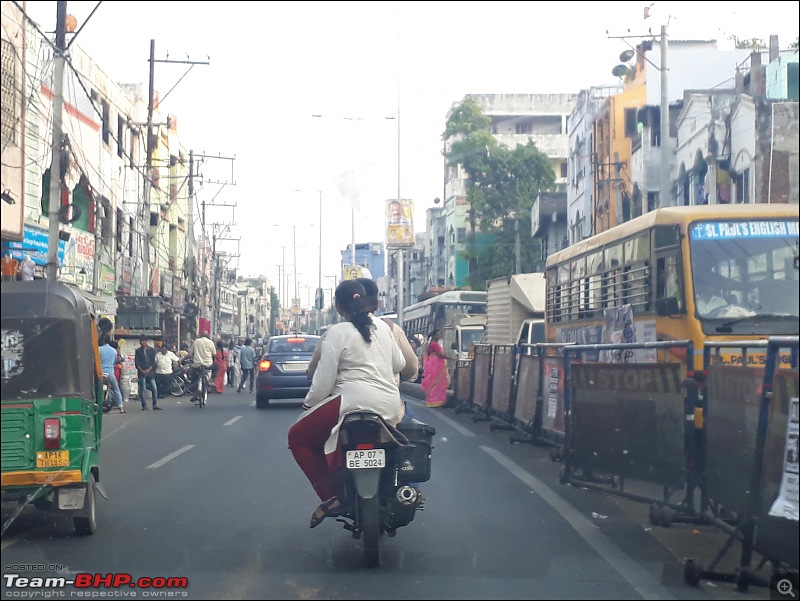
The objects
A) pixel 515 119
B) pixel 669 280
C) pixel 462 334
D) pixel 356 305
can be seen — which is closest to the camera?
pixel 356 305

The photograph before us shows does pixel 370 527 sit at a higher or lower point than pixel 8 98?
lower

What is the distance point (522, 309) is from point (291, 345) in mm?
5783

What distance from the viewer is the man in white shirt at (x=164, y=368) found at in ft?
95.8

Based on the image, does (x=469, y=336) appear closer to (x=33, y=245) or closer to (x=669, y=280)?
(x=33, y=245)

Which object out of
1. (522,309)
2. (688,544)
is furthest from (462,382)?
(688,544)

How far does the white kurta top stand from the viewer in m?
6.65

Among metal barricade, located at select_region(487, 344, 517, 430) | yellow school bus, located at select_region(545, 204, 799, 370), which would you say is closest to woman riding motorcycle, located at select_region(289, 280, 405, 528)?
yellow school bus, located at select_region(545, 204, 799, 370)

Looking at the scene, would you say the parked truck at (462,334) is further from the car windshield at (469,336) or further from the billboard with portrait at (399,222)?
the billboard with portrait at (399,222)

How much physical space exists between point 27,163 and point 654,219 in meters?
16.4

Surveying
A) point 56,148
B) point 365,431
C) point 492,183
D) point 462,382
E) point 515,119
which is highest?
point 515,119

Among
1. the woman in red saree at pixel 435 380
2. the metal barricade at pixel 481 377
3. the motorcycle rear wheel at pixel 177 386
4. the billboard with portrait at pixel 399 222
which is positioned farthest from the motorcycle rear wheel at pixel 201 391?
the billboard with portrait at pixel 399 222

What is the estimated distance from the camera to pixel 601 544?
287 inches

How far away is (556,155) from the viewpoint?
70.9 metres

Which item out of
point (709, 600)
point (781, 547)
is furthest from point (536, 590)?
point (781, 547)
